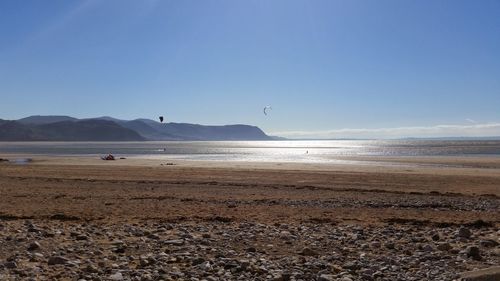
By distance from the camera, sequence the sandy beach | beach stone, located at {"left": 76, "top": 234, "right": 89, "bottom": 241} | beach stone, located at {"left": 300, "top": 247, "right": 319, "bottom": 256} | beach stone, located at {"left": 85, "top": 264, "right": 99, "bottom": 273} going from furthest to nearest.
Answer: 1. beach stone, located at {"left": 76, "top": 234, "right": 89, "bottom": 241}
2. beach stone, located at {"left": 300, "top": 247, "right": 319, "bottom": 256}
3. the sandy beach
4. beach stone, located at {"left": 85, "top": 264, "right": 99, "bottom": 273}

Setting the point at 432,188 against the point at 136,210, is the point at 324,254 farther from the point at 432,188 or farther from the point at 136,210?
the point at 432,188

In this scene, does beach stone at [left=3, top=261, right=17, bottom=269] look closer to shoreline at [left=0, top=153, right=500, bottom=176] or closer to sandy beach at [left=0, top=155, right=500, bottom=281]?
sandy beach at [left=0, top=155, right=500, bottom=281]

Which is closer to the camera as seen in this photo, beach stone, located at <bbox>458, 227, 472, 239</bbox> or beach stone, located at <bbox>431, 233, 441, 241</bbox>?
beach stone, located at <bbox>431, 233, 441, 241</bbox>

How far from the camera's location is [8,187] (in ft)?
73.0

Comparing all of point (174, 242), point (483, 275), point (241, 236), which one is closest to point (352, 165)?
point (241, 236)

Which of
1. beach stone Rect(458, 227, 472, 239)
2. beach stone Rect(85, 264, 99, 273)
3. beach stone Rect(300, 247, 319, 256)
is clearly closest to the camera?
beach stone Rect(85, 264, 99, 273)

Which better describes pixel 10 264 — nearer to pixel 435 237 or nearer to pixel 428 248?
pixel 428 248

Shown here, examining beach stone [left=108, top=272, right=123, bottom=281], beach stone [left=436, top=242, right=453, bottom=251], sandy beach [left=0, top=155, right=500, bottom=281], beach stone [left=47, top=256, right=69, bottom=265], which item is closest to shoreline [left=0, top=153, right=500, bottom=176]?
sandy beach [left=0, top=155, right=500, bottom=281]

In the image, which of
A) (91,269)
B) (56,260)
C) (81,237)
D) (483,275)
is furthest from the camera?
(81,237)

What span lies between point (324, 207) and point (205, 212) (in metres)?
4.28

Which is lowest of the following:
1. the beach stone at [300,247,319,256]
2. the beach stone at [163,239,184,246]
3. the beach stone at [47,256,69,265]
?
the beach stone at [300,247,319,256]

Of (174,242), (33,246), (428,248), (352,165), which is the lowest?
(352,165)

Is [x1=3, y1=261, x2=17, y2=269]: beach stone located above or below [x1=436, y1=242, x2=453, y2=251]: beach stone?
above

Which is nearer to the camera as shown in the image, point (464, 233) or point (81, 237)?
point (81, 237)
